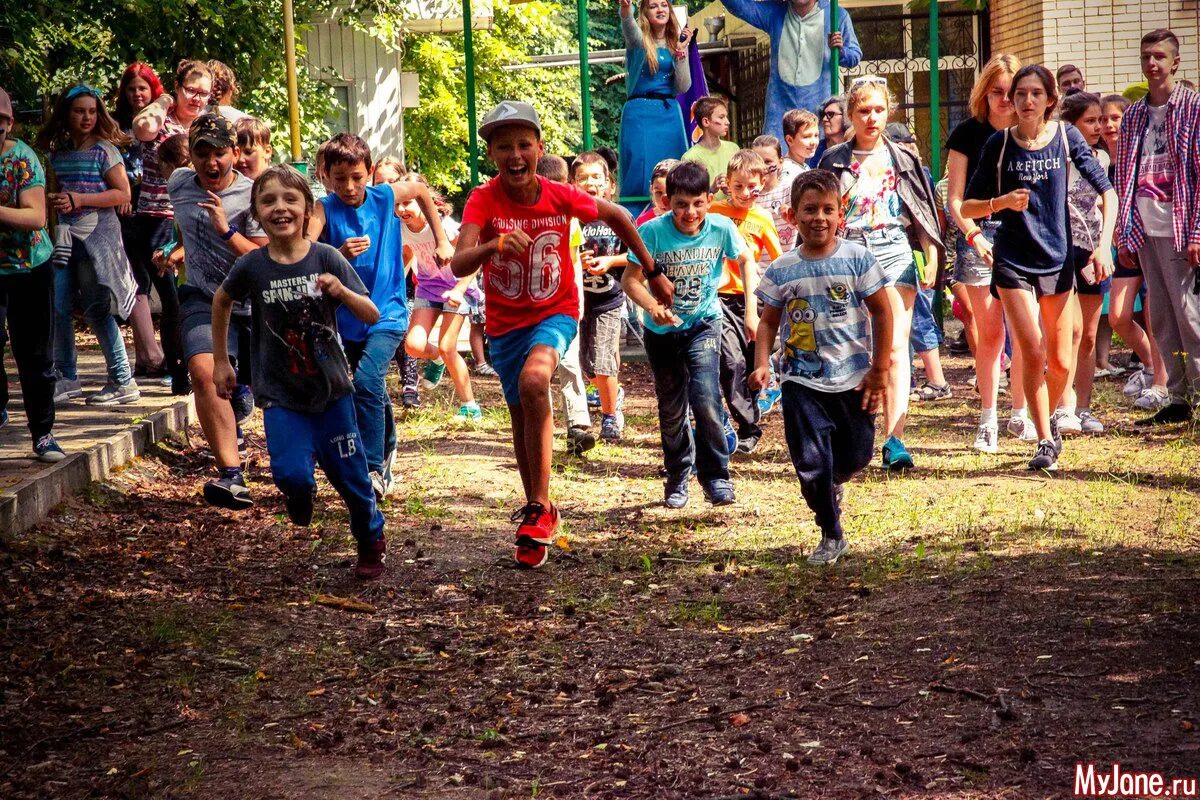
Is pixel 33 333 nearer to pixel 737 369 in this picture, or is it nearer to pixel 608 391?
pixel 608 391

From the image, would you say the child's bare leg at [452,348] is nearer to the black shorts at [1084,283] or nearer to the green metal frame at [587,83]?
the green metal frame at [587,83]

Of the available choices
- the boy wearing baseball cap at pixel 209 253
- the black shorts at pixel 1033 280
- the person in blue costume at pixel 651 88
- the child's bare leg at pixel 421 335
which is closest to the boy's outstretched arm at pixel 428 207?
the boy wearing baseball cap at pixel 209 253

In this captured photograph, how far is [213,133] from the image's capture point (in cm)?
814

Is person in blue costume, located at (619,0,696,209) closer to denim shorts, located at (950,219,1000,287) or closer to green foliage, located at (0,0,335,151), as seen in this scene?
denim shorts, located at (950,219,1000,287)

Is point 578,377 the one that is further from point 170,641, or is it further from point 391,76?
point 391,76

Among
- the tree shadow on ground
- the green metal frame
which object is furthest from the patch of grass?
the green metal frame

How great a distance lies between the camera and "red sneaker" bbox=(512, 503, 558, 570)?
6957 millimetres

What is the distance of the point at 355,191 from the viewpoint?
8023mm

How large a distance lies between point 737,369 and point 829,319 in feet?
8.33

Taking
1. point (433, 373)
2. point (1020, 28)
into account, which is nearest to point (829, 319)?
point (433, 373)

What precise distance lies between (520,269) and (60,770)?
128 inches

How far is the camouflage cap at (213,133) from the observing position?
8.12m

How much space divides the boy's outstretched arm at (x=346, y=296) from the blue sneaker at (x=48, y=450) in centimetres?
259

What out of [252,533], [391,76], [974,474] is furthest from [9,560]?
[391,76]
